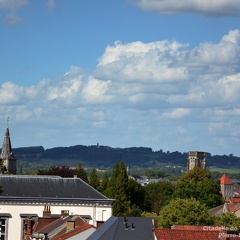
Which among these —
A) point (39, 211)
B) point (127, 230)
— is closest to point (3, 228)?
point (39, 211)

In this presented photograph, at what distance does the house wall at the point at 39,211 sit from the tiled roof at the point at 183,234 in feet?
189

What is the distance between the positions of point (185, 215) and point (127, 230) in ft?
166

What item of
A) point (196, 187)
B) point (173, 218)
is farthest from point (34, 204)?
point (196, 187)

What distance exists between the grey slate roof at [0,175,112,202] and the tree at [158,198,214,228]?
35.2 feet

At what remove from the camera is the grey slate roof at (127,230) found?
48.3m

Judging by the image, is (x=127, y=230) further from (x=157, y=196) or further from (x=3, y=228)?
(x=157, y=196)

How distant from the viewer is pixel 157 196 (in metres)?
175

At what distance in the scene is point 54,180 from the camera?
113062mm

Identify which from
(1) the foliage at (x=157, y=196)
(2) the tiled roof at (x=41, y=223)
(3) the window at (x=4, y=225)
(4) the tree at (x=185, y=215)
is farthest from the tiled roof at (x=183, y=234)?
(1) the foliage at (x=157, y=196)

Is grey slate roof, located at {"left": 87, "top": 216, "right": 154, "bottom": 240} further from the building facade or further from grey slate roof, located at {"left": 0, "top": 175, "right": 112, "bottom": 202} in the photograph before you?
grey slate roof, located at {"left": 0, "top": 175, "right": 112, "bottom": 202}

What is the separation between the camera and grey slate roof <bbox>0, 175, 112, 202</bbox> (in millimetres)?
108250

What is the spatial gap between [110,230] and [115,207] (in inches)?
3833

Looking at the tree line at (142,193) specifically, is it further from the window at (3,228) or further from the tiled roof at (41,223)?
the tiled roof at (41,223)

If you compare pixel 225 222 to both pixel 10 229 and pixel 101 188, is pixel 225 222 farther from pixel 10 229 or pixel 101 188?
pixel 101 188
